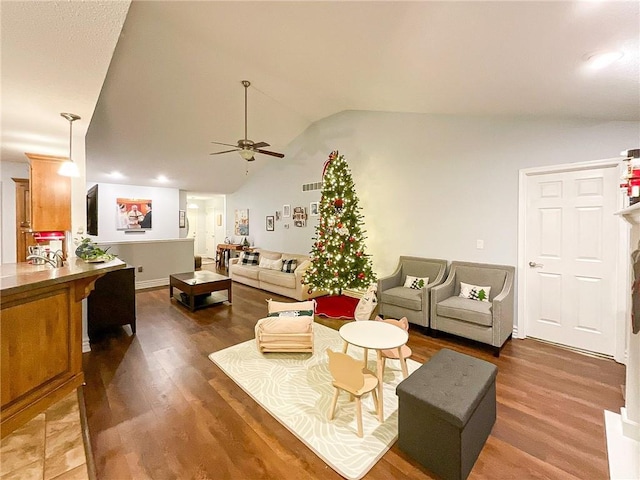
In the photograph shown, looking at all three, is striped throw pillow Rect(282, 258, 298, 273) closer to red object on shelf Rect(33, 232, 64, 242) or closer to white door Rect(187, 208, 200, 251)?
red object on shelf Rect(33, 232, 64, 242)

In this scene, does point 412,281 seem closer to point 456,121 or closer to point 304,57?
point 456,121

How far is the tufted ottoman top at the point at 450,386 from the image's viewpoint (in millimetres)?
1644

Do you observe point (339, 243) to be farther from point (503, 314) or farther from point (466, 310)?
point (503, 314)

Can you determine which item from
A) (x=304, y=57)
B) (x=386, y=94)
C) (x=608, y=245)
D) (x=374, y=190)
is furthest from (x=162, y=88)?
(x=608, y=245)

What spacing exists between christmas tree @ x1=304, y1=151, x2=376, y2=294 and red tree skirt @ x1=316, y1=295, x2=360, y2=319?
30cm

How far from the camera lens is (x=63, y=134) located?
3082 millimetres

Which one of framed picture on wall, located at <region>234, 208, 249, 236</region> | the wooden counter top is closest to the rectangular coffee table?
the wooden counter top

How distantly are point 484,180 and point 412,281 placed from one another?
176 centimetres

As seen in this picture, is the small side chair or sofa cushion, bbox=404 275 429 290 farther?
sofa cushion, bbox=404 275 429 290

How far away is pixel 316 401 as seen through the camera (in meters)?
2.37

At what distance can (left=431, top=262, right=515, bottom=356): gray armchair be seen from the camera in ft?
10.5

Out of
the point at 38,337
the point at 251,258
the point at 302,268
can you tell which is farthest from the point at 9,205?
the point at 302,268

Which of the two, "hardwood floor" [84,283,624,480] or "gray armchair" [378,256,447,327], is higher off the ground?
"gray armchair" [378,256,447,327]

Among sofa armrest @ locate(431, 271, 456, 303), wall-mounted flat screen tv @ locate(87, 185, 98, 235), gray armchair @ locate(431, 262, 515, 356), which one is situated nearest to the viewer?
gray armchair @ locate(431, 262, 515, 356)
